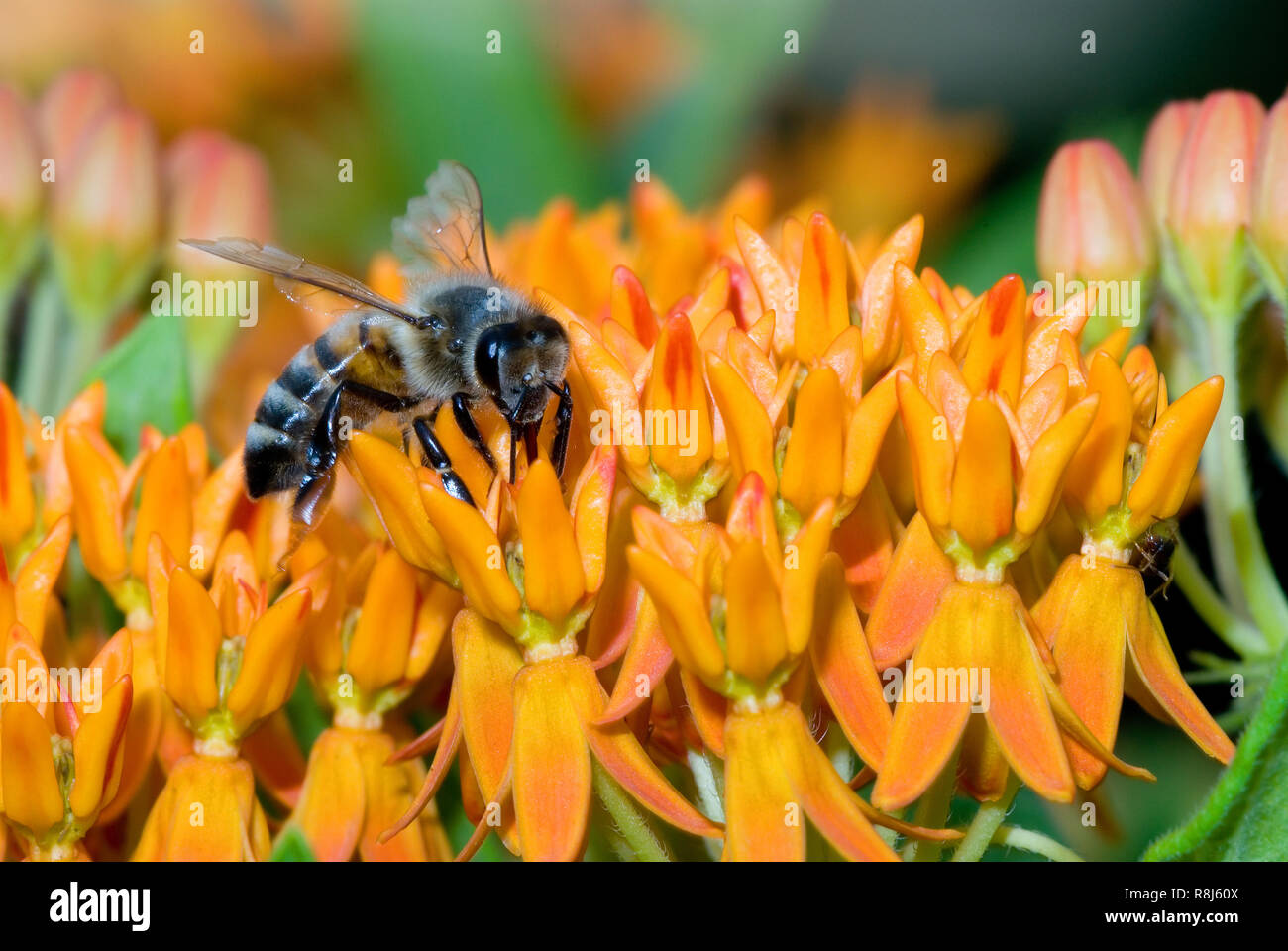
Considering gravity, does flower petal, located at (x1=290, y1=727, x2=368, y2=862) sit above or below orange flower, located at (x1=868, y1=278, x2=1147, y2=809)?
below

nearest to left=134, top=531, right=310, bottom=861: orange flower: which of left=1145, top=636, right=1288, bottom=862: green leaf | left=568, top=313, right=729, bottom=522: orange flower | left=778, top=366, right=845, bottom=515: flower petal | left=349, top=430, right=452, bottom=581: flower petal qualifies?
left=349, top=430, right=452, bottom=581: flower petal

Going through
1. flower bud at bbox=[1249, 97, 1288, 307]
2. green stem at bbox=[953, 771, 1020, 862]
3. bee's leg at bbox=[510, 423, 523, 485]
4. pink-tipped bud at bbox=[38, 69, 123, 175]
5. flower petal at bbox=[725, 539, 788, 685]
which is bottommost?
green stem at bbox=[953, 771, 1020, 862]

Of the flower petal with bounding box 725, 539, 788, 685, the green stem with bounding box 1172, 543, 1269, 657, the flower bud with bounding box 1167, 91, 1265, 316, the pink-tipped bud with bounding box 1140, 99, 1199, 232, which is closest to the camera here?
the flower petal with bounding box 725, 539, 788, 685

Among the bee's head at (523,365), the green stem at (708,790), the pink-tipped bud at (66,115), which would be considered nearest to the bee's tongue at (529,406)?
the bee's head at (523,365)

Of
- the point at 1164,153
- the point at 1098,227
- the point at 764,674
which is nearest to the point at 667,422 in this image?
the point at 764,674

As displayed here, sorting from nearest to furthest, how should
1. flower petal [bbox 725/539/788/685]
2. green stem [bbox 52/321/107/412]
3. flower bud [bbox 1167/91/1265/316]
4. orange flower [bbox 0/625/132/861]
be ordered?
flower petal [bbox 725/539/788/685] < orange flower [bbox 0/625/132/861] < flower bud [bbox 1167/91/1265/316] < green stem [bbox 52/321/107/412]

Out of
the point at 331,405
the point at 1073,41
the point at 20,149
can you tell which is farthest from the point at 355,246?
the point at 1073,41

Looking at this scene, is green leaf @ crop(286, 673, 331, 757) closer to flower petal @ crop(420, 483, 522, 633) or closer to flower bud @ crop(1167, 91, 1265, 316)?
flower petal @ crop(420, 483, 522, 633)

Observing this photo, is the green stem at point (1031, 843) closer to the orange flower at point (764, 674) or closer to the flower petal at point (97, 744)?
the orange flower at point (764, 674)
